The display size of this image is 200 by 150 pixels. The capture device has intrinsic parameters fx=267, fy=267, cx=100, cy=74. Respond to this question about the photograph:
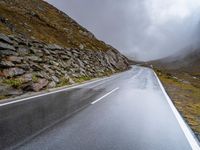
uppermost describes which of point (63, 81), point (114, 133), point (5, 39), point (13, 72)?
point (5, 39)

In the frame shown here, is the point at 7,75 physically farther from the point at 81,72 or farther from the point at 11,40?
the point at 81,72

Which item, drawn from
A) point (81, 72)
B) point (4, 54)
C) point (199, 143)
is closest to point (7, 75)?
point (4, 54)

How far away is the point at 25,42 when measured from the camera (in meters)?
22.5

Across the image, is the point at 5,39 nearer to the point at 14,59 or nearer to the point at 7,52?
the point at 7,52

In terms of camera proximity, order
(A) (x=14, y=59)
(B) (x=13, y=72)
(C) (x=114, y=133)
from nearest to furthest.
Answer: (C) (x=114, y=133) < (B) (x=13, y=72) < (A) (x=14, y=59)

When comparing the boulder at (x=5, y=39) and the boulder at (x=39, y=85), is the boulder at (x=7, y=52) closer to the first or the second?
the boulder at (x=5, y=39)

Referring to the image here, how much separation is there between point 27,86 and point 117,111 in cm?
672

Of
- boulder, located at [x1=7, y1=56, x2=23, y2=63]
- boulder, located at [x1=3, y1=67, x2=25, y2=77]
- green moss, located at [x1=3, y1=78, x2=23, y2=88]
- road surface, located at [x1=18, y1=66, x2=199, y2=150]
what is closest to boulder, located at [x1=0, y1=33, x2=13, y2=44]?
boulder, located at [x1=7, y1=56, x2=23, y2=63]

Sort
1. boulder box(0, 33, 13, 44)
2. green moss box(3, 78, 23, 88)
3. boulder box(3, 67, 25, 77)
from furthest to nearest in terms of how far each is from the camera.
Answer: boulder box(0, 33, 13, 44)
boulder box(3, 67, 25, 77)
green moss box(3, 78, 23, 88)

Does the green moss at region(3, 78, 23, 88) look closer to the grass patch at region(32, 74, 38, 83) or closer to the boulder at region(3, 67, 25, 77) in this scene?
the boulder at region(3, 67, 25, 77)

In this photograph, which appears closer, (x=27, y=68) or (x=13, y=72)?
(x=13, y=72)

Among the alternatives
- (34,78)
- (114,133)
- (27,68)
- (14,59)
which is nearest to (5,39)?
(14,59)

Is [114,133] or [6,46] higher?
[6,46]

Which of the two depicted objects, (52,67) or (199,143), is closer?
(199,143)
